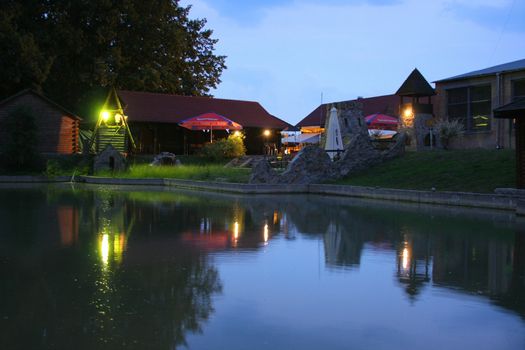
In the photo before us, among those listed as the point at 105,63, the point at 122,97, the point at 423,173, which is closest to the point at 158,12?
the point at 105,63

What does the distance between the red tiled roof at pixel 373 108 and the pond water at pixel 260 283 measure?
3089 centimetres

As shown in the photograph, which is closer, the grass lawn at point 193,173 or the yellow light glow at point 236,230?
the yellow light glow at point 236,230

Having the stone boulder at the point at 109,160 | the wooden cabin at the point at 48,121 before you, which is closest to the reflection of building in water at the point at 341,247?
the stone boulder at the point at 109,160

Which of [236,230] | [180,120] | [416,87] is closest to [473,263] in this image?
[236,230]

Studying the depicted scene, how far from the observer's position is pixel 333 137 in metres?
28.7

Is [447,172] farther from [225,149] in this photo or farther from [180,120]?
[180,120]

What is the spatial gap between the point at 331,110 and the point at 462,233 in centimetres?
1698

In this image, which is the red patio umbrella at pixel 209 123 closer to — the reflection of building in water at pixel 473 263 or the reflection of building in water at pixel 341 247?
the reflection of building in water at pixel 341 247

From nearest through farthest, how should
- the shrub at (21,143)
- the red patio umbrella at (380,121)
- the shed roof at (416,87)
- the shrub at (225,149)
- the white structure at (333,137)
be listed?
the white structure at (333,137)
the shed roof at (416,87)
the shrub at (21,143)
the shrub at (225,149)
the red patio umbrella at (380,121)

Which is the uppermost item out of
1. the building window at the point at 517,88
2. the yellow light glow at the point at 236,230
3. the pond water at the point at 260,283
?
the building window at the point at 517,88

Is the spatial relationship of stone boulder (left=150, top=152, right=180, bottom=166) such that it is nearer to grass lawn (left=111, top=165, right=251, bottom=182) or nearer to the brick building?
grass lawn (left=111, top=165, right=251, bottom=182)

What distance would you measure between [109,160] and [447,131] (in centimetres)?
1814

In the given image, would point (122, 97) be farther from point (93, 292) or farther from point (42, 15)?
point (93, 292)

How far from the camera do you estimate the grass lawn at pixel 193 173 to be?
27.0m
